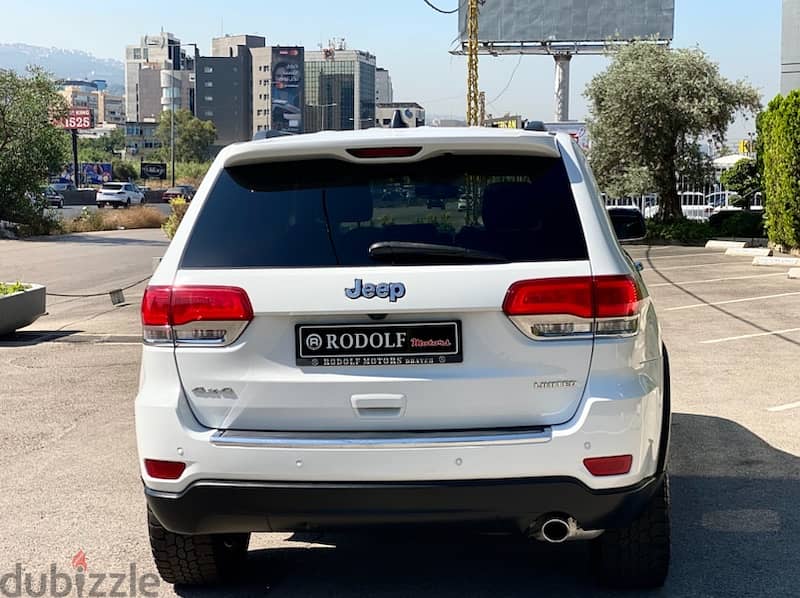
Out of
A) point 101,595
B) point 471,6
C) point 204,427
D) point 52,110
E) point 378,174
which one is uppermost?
point 471,6

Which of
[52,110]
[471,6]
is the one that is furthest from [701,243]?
[52,110]

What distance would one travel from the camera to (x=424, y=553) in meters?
5.09

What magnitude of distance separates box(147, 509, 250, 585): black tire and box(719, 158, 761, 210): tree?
30432 mm

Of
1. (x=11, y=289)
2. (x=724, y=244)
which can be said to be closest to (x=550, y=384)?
(x=11, y=289)

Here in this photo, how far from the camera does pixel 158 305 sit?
3947mm

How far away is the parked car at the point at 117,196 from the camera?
223 ft

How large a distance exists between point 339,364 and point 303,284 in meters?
0.30

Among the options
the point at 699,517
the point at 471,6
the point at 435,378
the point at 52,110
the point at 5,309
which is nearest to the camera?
the point at 435,378

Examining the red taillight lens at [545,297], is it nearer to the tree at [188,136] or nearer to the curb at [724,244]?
the curb at [724,244]

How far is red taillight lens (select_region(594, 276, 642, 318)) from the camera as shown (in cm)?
382

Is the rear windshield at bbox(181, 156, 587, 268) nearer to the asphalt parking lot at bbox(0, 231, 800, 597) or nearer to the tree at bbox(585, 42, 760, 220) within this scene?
the asphalt parking lot at bbox(0, 231, 800, 597)

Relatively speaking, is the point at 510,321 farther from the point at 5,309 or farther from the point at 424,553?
the point at 5,309

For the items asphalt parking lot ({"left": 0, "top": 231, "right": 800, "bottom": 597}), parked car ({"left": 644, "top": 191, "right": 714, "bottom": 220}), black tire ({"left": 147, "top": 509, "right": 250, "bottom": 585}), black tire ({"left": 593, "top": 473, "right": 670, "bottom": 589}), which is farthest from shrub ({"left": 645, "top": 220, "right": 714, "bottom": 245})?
black tire ({"left": 147, "top": 509, "right": 250, "bottom": 585})

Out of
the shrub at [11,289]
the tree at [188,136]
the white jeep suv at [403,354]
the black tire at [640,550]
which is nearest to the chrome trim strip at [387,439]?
the white jeep suv at [403,354]
